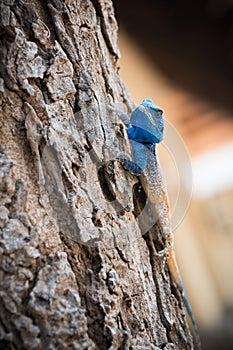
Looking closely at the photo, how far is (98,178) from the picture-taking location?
0.83 metres

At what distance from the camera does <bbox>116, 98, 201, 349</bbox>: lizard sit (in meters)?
0.98

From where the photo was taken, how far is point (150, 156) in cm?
103

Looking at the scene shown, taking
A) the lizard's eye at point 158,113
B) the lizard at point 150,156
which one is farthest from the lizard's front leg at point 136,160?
the lizard's eye at point 158,113

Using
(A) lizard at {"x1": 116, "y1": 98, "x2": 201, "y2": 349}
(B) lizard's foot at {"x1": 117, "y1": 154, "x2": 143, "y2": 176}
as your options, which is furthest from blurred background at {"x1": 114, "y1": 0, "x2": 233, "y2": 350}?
(B) lizard's foot at {"x1": 117, "y1": 154, "x2": 143, "y2": 176}

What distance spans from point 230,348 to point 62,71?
2.74 meters

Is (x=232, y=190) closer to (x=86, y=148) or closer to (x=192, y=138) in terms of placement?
(x=192, y=138)

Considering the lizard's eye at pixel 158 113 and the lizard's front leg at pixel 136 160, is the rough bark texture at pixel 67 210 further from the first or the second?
the lizard's eye at pixel 158 113

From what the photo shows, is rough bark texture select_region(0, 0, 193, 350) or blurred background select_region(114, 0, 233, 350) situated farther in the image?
blurred background select_region(114, 0, 233, 350)

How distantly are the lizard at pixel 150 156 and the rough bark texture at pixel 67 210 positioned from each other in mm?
38

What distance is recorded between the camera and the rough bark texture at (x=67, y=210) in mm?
609

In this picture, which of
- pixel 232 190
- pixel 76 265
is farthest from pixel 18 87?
pixel 232 190

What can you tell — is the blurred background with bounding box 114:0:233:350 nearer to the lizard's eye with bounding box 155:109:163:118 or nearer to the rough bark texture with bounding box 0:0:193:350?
the lizard's eye with bounding box 155:109:163:118

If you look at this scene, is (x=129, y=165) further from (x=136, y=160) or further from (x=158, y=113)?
(x=158, y=113)

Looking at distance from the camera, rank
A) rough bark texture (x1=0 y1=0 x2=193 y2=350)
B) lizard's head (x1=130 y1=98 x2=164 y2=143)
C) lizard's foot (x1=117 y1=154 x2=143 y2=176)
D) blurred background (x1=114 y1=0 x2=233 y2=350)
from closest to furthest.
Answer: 1. rough bark texture (x1=0 y1=0 x2=193 y2=350)
2. lizard's foot (x1=117 y1=154 x2=143 y2=176)
3. lizard's head (x1=130 y1=98 x2=164 y2=143)
4. blurred background (x1=114 y1=0 x2=233 y2=350)
